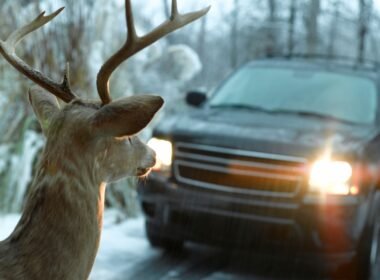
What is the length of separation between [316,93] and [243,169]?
4.63 ft

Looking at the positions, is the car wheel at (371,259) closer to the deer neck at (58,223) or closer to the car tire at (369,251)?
the car tire at (369,251)

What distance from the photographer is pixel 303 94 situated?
6.77m

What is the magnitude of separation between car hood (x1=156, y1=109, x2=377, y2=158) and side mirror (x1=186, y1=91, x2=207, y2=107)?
71 cm

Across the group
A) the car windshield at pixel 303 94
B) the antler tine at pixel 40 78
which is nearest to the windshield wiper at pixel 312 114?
the car windshield at pixel 303 94

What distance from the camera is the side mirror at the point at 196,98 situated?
721 cm

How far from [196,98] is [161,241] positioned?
1.46 m

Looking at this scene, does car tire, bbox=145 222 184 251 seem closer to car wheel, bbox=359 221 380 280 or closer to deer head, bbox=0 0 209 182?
car wheel, bbox=359 221 380 280

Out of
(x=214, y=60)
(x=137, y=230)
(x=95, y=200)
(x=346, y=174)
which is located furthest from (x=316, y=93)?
(x=214, y=60)

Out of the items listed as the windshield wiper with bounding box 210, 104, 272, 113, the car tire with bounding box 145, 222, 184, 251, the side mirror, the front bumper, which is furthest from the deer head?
the side mirror

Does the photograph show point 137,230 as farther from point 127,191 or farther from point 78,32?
point 78,32

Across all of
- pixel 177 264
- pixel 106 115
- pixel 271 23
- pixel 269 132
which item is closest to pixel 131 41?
pixel 106 115

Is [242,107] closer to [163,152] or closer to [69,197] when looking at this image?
[163,152]

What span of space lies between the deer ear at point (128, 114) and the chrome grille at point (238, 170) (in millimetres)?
3214

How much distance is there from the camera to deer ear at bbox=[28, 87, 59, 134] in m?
2.80
